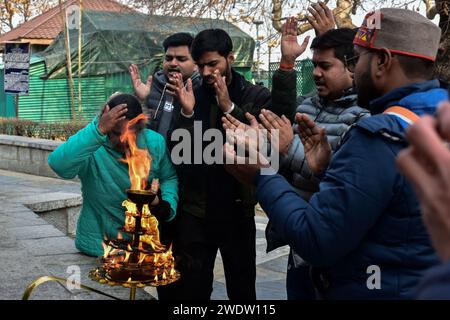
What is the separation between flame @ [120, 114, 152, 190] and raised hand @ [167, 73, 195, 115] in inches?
9.1

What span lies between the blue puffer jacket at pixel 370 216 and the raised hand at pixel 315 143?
1.42 feet

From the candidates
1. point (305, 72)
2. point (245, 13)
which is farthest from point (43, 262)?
point (245, 13)

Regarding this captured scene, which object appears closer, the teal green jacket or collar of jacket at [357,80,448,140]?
collar of jacket at [357,80,448,140]

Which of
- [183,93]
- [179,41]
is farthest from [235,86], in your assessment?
[179,41]

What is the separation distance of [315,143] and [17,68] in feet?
38.9

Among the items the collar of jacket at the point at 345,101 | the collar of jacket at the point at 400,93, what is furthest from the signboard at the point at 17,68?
the collar of jacket at the point at 400,93

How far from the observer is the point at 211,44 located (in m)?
3.67

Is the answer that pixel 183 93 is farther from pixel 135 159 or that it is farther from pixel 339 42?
pixel 339 42

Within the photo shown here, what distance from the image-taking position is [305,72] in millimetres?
10758

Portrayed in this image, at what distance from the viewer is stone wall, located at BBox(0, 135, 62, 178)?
11172mm

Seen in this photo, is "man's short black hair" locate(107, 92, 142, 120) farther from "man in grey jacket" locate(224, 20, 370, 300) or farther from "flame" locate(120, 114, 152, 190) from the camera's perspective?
"man in grey jacket" locate(224, 20, 370, 300)

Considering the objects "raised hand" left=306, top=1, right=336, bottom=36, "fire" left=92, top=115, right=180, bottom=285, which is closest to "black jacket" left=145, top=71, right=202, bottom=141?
"raised hand" left=306, top=1, right=336, bottom=36

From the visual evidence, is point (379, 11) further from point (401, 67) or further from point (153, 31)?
point (153, 31)

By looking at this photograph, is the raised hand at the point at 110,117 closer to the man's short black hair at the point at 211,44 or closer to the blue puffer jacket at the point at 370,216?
the man's short black hair at the point at 211,44
